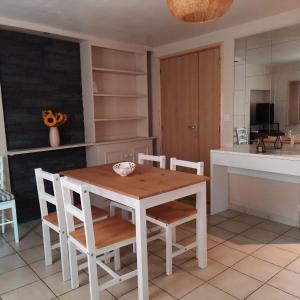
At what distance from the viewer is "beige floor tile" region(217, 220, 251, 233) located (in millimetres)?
3191

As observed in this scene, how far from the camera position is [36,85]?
11.8ft

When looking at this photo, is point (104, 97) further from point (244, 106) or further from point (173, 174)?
point (173, 174)

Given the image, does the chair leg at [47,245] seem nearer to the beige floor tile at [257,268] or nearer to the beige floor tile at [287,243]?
the beige floor tile at [257,268]

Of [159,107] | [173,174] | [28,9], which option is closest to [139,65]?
[159,107]

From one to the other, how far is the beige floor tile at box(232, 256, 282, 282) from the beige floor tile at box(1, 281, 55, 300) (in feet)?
4.95

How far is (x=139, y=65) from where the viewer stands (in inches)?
184

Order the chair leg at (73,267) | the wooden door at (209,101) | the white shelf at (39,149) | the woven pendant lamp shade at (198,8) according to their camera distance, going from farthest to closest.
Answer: the wooden door at (209,101) < the white shelf at (39,149) < the chair leg at (73,267) < the woven pendant lamp shade at (198,8)

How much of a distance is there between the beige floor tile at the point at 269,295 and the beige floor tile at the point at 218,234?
0.82 m

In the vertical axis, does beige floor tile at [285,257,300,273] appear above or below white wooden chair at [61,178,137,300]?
below

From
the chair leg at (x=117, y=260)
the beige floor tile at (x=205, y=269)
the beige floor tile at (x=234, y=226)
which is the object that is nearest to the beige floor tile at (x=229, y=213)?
the beige floor tile at (x=234, y=226)

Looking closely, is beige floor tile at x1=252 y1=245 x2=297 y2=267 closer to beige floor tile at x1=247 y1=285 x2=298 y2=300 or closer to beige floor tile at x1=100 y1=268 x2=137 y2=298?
beige floor tile at x1=247 y1=285 x2=298 y2=300

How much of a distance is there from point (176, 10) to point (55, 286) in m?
2.16

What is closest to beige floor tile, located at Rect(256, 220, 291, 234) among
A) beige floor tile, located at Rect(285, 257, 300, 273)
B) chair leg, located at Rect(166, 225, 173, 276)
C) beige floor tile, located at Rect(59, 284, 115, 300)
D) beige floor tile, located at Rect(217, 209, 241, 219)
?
beige floor tile, located at Rect(217, 209, 241, 219)

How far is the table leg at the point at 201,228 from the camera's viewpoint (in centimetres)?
235
